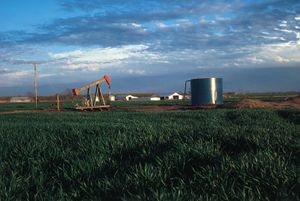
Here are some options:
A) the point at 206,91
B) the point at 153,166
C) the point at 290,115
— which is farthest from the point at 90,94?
the point at 153,166

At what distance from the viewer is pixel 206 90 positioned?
1800 inches

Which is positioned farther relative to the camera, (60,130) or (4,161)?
(60,130)

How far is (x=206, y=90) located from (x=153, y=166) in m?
38.2

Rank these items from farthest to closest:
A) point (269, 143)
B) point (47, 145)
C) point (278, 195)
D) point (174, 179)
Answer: point (47, 145) → point (269, 143) → point (174, 179) → point (278, 195)

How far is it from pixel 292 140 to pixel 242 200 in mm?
4269

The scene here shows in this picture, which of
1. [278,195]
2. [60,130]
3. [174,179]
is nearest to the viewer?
[278,195]

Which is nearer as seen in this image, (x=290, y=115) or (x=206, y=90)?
(x=290, y=115)

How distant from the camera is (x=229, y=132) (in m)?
10.9

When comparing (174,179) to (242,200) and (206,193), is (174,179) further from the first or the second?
(242,200)

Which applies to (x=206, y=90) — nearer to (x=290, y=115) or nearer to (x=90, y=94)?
(x=90, y=94)

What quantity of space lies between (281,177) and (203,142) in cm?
321

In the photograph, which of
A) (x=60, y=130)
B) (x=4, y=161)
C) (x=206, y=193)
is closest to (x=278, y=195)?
(x=206, y=193)

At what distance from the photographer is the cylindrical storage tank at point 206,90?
149 ft

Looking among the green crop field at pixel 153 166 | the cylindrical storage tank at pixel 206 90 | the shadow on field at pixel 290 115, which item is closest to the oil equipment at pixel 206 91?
the cylindrical storage tank at pixel 206 90
